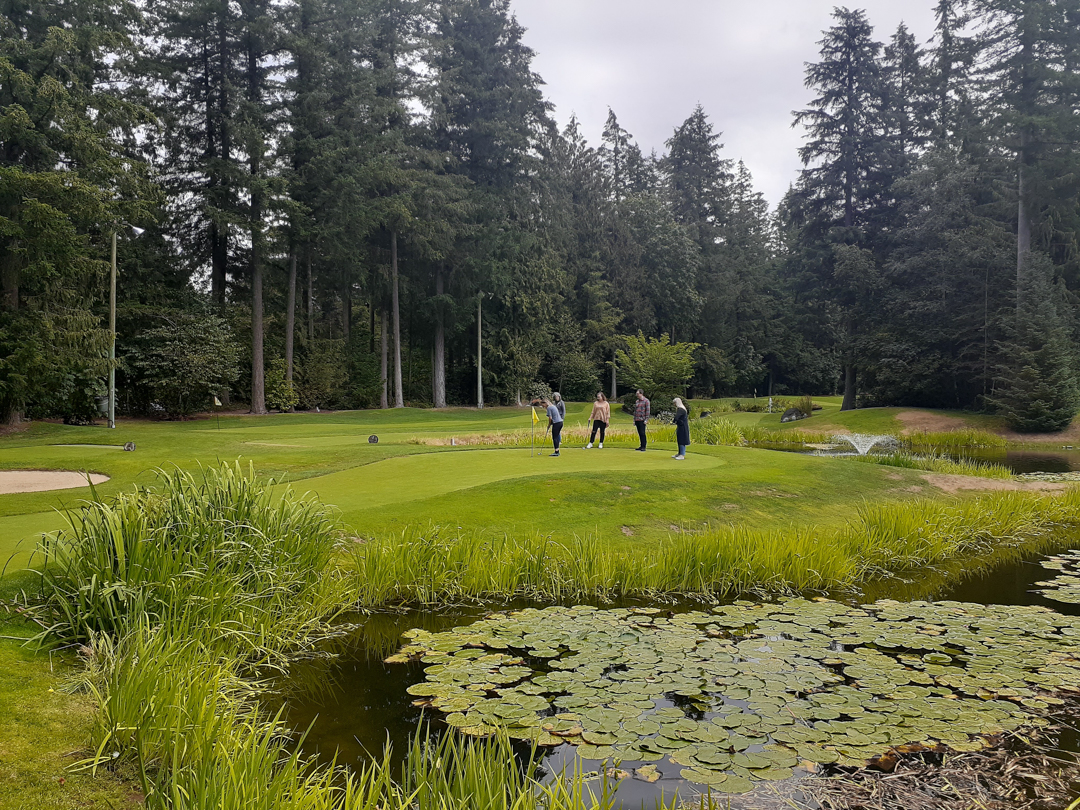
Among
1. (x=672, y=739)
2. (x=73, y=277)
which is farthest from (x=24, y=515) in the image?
(x=73, y=277)

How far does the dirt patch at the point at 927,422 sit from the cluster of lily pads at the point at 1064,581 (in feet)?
69.2

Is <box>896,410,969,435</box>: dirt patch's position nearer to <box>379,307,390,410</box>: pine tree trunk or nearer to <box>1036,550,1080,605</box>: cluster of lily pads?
<box>1036,550,1080,605</box>: cluster of lily pads

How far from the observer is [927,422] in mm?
30469

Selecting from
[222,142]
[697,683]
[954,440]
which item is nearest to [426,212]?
[222,142]

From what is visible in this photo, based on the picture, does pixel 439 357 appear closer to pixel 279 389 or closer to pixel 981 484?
pixel 279 389

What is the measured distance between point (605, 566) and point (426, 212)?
31.2m

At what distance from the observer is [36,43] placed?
917 inches

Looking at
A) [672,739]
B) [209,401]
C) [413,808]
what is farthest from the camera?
[209,401]

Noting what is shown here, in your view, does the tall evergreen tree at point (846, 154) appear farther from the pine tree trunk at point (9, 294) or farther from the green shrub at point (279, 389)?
the pine tree trunk at point (9, 294)

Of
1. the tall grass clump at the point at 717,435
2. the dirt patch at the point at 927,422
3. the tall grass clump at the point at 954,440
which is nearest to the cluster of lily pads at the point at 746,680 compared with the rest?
the tall grass clump at the point at 717,435

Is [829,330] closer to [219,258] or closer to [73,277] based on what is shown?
[219,258]

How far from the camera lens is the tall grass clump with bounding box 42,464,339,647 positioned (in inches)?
209

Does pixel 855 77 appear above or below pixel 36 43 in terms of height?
above

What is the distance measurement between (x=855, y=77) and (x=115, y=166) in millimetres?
36751
